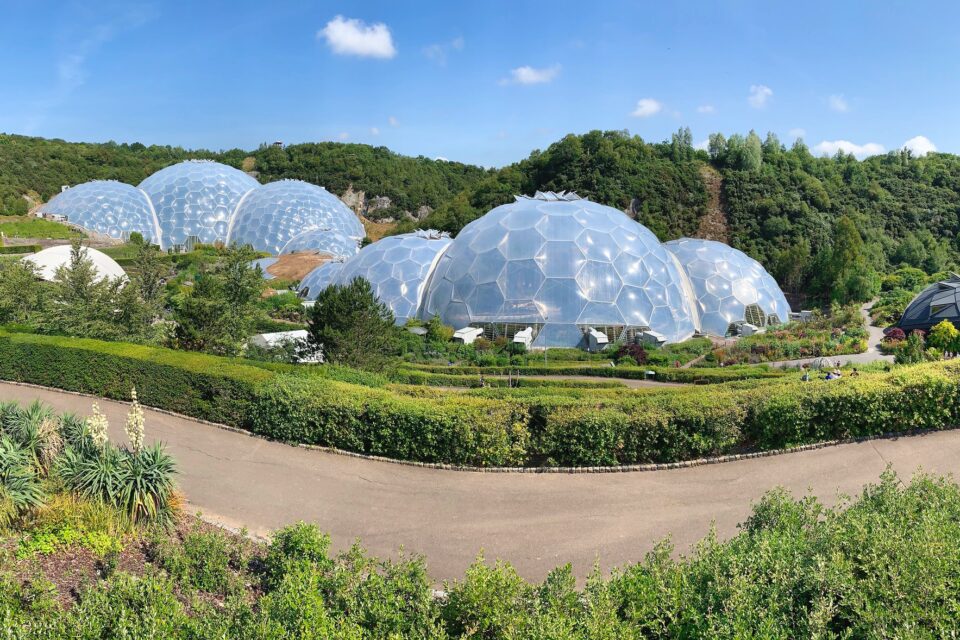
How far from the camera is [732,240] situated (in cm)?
6381

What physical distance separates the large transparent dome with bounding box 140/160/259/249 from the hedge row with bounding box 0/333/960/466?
55.0 meters

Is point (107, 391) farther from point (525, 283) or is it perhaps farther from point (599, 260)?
point (599, 260)

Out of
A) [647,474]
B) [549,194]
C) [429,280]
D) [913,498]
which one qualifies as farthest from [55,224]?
[913,498]

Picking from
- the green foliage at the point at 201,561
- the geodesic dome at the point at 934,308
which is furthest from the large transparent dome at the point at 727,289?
the green foliage at the point at 201,561

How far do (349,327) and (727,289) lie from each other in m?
24.6

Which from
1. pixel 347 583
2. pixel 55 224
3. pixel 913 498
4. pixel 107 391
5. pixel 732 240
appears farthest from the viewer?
pixel 732 240

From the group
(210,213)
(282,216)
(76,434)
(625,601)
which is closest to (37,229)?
(210,213)

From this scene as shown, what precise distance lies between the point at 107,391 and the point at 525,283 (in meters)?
18.5

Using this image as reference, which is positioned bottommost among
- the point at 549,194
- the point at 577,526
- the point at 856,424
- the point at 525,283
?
the point at 577,526

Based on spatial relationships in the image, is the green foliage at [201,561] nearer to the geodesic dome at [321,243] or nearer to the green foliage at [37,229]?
the geodesic dome at [321,243]

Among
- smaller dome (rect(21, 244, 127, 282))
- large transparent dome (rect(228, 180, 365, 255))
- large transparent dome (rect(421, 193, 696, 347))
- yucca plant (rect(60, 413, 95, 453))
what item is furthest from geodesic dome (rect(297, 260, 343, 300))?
yucca plant (rect(60, 413, 95, 453))

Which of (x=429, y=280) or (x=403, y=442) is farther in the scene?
(x=429, y=280)

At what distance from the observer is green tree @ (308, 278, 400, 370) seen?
59.1ft

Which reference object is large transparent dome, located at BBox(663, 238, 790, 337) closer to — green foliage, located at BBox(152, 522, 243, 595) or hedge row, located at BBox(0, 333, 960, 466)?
hedge row, located at BBox(0, 333, 960, 466)
